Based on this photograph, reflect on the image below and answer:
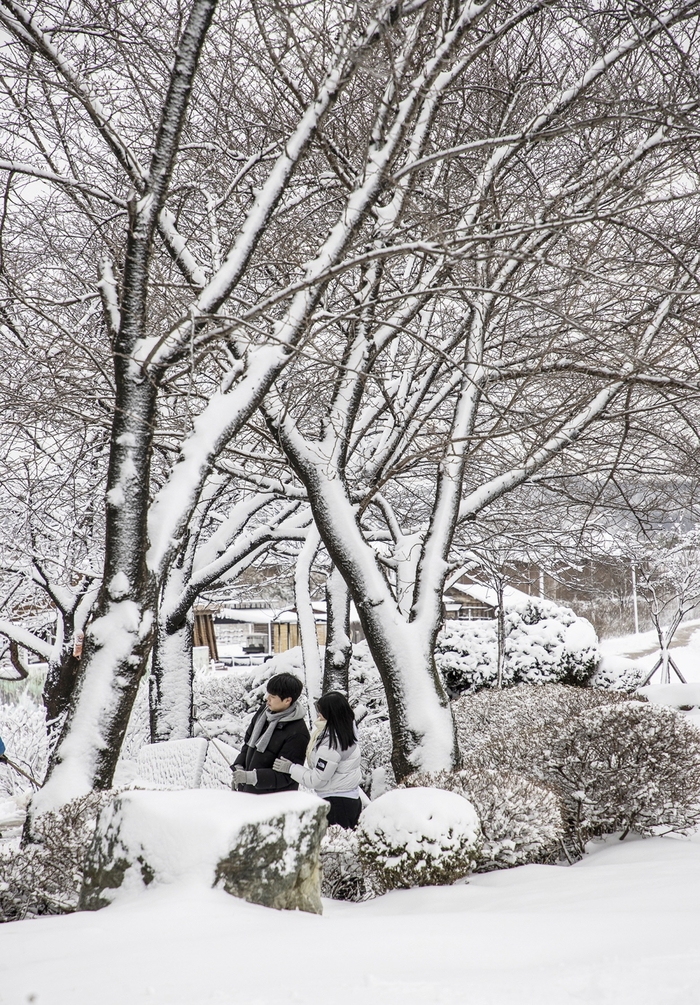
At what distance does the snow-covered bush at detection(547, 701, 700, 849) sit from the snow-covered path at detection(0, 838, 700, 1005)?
165cm

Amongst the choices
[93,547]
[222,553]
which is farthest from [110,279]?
[93,547]

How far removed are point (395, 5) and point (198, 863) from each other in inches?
183

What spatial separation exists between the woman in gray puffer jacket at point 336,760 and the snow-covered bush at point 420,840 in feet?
1.89

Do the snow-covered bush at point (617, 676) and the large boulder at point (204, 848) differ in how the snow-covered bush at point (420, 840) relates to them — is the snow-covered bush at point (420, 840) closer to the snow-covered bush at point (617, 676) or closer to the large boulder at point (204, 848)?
the large boulder at point (204, 848)

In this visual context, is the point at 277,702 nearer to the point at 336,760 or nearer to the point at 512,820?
the point at 336,760

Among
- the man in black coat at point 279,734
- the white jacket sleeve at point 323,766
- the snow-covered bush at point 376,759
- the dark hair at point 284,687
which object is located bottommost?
the snow-covered bush at point 376,759

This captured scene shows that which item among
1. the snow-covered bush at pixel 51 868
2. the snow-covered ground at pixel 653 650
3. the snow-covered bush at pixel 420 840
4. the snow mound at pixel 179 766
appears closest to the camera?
the snow-covered bush at pixel 51 868

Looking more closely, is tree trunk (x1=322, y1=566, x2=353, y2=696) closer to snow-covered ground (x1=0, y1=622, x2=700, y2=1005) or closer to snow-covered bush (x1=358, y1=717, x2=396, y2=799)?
snow-covered bush (x1=358, y1=717, x2=396, y2=799)

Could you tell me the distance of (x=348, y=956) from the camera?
2.61 meters

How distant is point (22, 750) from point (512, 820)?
7.27m

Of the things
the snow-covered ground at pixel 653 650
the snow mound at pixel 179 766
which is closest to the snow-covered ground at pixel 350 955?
the snow mound at pixel 179 766

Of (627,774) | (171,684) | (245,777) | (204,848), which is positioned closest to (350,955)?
(204,848)

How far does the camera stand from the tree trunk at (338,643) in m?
9.38

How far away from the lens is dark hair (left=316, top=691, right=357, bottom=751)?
190 inches
